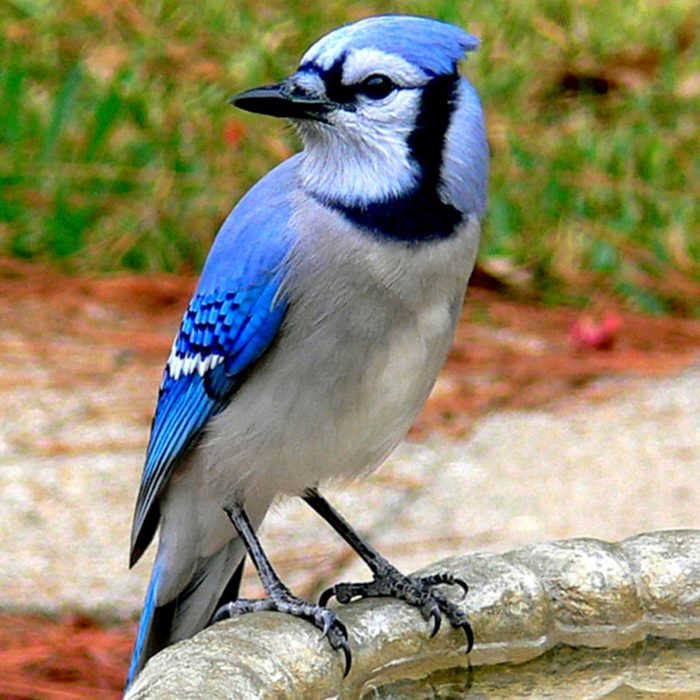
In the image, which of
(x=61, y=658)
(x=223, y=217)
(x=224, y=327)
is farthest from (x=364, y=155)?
(x=223, y=217)

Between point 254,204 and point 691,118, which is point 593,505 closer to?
point 254,204

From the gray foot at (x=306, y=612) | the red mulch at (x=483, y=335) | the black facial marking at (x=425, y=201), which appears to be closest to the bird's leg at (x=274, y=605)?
the gray foot at (x=306, y=612)

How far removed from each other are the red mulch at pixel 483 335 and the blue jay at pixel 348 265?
165 centimetres

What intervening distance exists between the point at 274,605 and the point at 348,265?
19.8 inches

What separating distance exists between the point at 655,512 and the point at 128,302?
66.9 inches

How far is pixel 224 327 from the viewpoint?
2811 millimetres

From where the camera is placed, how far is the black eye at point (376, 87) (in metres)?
2.67

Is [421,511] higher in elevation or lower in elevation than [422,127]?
lower

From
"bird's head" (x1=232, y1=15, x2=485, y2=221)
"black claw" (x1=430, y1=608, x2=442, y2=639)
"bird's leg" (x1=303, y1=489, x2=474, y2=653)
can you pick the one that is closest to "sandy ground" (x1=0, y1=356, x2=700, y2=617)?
"bird's leg" (x1=303, y1=489, x2=474, y2=653)

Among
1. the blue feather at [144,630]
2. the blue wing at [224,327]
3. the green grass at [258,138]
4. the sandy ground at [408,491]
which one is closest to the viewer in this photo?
the blue wing at [224,327]

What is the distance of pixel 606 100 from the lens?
237 inches

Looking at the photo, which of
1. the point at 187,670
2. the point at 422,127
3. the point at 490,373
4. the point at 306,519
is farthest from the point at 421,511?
the point at 187,670

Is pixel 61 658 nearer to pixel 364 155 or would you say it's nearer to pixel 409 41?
pixel 364 155

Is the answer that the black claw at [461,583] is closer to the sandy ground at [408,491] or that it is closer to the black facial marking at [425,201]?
the black facial marking at [425,201]
